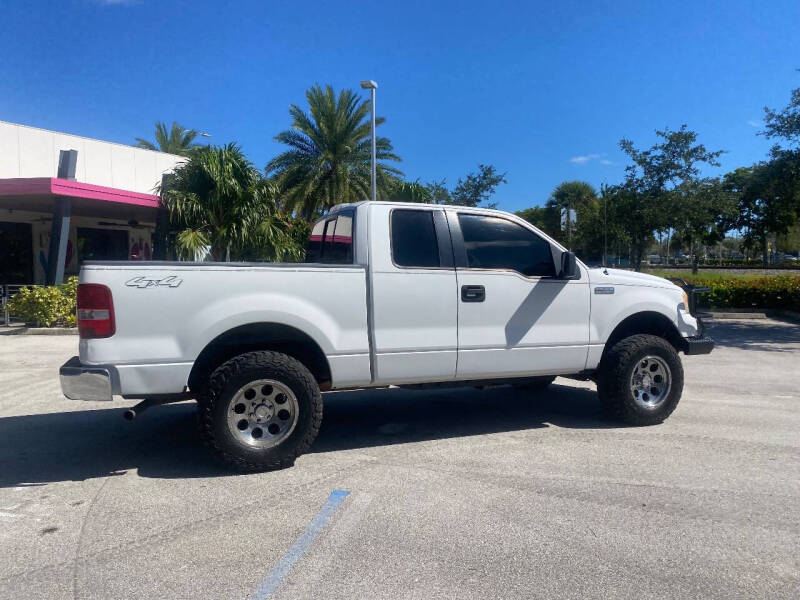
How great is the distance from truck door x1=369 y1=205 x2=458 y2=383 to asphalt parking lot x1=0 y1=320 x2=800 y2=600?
0.76 metres

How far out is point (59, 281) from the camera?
15453 mm

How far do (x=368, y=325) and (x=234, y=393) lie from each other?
113 centimetres

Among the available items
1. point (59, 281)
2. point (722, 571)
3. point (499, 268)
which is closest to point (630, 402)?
point (499, 268)

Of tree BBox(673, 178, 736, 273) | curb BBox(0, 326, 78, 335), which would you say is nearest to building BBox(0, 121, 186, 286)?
curb BBox(0, 326, 78, 335)

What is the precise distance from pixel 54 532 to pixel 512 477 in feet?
9.81

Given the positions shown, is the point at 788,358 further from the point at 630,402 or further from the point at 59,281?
the point at 59,281

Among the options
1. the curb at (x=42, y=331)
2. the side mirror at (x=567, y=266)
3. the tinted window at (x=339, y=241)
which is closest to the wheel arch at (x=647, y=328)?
the side mirror at (x=567, y=266)

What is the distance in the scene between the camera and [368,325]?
4.82m

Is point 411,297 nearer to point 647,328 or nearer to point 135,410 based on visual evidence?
point 135,410

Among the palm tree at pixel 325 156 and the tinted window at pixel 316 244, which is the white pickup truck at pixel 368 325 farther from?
the palm tree at pixel 325 156

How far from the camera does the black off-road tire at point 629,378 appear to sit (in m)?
5.65

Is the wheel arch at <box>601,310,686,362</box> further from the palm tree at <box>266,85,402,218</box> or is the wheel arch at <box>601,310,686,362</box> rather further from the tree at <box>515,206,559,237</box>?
the tree at <box>515,206,559,237</box>

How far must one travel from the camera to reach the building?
599 inches

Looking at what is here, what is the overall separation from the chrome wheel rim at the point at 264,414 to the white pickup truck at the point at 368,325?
11 millimetres
